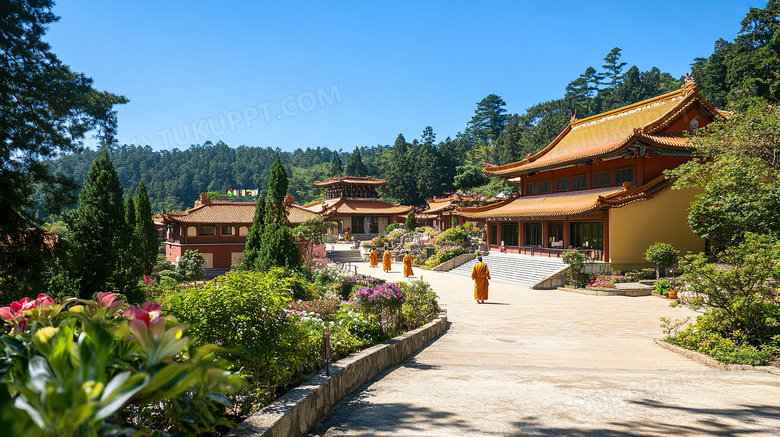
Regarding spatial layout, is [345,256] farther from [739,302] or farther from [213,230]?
[739,302]

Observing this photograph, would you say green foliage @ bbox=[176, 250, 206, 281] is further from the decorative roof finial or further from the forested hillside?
the decorative roof finial

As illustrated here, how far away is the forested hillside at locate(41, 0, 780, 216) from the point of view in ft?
132

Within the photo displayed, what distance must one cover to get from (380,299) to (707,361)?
510 cm

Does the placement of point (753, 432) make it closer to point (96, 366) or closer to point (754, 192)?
point (96, 366)

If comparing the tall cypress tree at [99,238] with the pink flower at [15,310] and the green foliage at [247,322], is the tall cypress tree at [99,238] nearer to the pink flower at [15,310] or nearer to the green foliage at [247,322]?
the green foliage at [247,322]

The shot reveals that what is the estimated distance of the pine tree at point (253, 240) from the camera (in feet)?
56.3

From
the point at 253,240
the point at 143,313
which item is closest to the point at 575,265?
the point at 253,240

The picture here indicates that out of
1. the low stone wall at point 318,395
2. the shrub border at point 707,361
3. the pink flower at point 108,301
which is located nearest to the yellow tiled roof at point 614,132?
the shrub border at point 707,361

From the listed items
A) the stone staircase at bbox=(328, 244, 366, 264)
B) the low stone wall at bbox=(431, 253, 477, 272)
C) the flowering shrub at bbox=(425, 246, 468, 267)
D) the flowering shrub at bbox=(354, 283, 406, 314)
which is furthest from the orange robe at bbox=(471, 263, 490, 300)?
the stone staircase at bbox=(328, 244, 366, 264)

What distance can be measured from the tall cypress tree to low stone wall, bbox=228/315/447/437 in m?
7.85

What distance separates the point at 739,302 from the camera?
7.75 metres

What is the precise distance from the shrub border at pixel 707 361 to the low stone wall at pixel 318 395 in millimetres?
4636

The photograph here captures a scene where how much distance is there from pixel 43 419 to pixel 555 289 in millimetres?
19782

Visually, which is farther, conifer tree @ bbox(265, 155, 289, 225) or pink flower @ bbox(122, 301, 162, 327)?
conifer tree @ bbox(265, 155, 289, 225)
